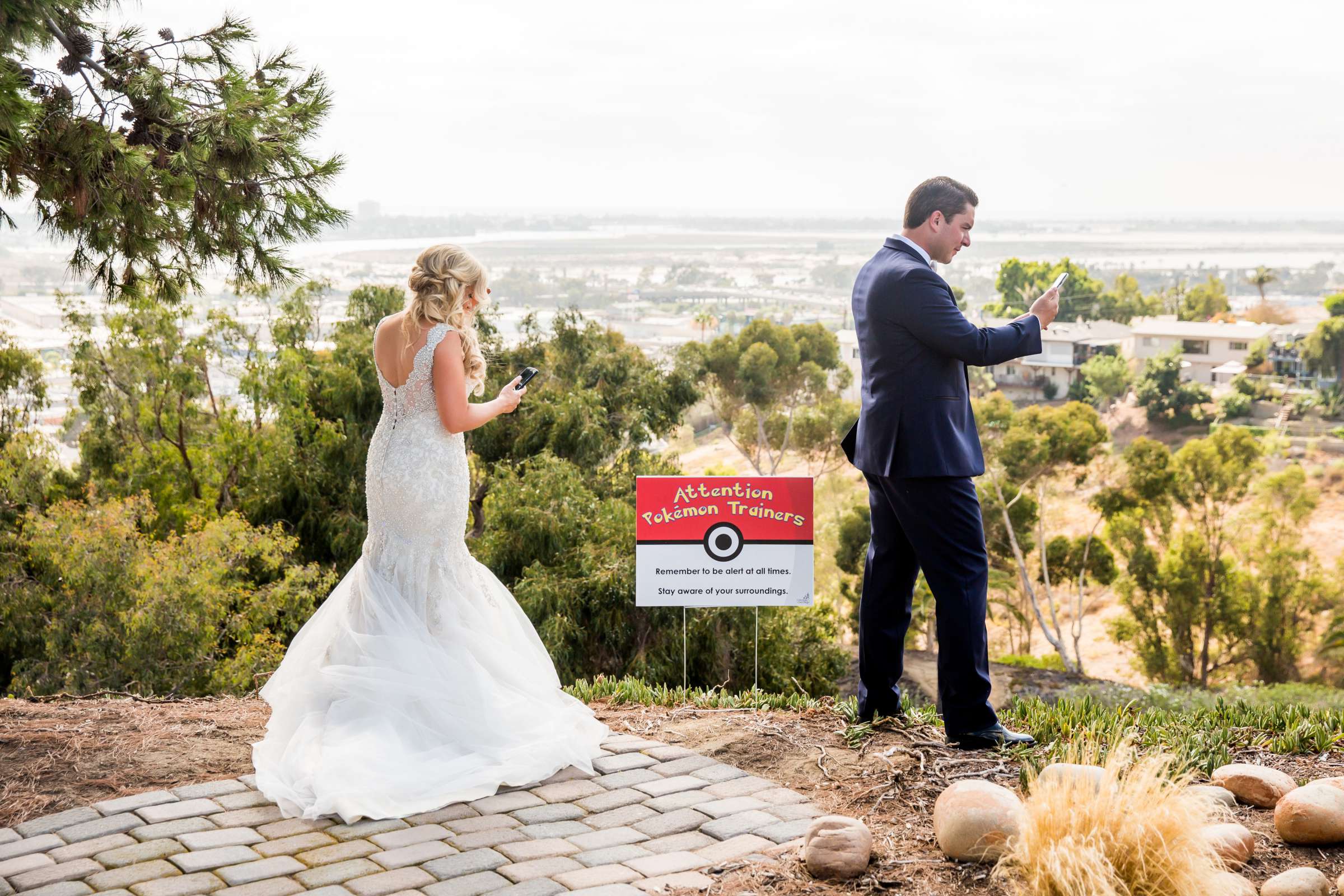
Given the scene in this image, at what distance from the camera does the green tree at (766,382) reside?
4066 cm

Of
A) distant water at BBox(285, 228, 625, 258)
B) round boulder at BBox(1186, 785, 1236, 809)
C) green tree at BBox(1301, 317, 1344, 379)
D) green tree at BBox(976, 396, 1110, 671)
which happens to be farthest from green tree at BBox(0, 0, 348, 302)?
green tree at BBox(1301, 317, 1344, 379)

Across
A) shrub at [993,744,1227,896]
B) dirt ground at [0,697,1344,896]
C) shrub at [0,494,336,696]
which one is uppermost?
shrub at [993,744,1227,896]

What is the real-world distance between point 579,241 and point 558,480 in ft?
264

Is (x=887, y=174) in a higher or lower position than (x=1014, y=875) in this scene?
higher

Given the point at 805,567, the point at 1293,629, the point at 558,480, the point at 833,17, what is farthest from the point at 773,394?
the point at 833,17

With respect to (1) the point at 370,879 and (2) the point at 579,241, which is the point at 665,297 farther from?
(1) the point at 370,879

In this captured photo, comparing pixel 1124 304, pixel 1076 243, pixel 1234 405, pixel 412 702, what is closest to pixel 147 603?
pixel 412 702

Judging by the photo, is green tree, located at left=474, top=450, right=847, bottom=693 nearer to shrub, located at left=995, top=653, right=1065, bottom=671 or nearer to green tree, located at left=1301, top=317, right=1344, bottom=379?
shrub, located at left=995, top=653, right=1065, bottom=671

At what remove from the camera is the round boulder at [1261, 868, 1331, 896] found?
9.77 feet

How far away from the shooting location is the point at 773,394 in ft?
136

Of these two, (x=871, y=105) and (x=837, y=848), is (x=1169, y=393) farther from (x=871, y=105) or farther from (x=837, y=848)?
(x=871, y=105)

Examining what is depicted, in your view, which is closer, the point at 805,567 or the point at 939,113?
the point at 805,567

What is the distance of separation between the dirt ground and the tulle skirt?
1.17 feet

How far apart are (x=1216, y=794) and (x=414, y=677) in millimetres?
2582
